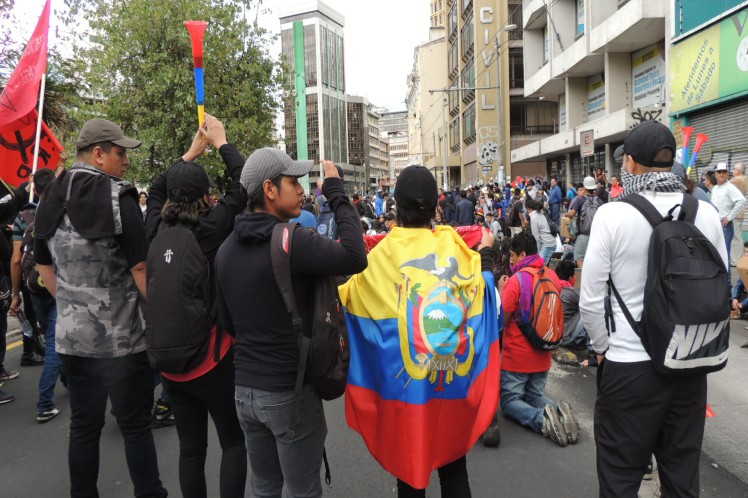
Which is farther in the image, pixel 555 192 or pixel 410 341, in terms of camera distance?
pixel 555 192

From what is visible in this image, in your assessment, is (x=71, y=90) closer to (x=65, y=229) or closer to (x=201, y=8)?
(x=201, y=8)

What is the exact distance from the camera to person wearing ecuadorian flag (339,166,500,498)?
2.40 m

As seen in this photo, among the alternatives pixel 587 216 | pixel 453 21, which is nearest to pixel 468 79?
pixel 453 21

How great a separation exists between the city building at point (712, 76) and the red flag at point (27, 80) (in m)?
12.5

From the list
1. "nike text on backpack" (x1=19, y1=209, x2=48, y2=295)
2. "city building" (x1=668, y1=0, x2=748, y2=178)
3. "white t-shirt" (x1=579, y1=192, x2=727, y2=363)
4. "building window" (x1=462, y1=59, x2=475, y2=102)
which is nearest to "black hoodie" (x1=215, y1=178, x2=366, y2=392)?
"white t-shirt" (x1=579, y1=192, x2=727, y2=363)

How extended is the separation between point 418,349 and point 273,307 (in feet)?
2.02

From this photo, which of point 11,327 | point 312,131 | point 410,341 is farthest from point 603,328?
point 312,131

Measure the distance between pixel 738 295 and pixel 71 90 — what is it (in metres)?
16.5

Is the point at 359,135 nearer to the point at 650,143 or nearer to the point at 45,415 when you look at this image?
the point at 45,415

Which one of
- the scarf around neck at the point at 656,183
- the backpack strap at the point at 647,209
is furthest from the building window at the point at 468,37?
the backpack strap at the point at 647,209

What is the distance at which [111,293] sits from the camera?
2.98 m

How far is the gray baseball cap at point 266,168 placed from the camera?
232 centimetres

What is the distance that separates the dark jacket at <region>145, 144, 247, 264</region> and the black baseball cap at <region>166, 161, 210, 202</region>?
12 centimetres

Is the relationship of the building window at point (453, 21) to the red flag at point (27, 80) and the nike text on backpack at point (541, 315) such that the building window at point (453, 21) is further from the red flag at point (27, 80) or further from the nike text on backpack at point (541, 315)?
the nike text on backpack at point (541, 315)
